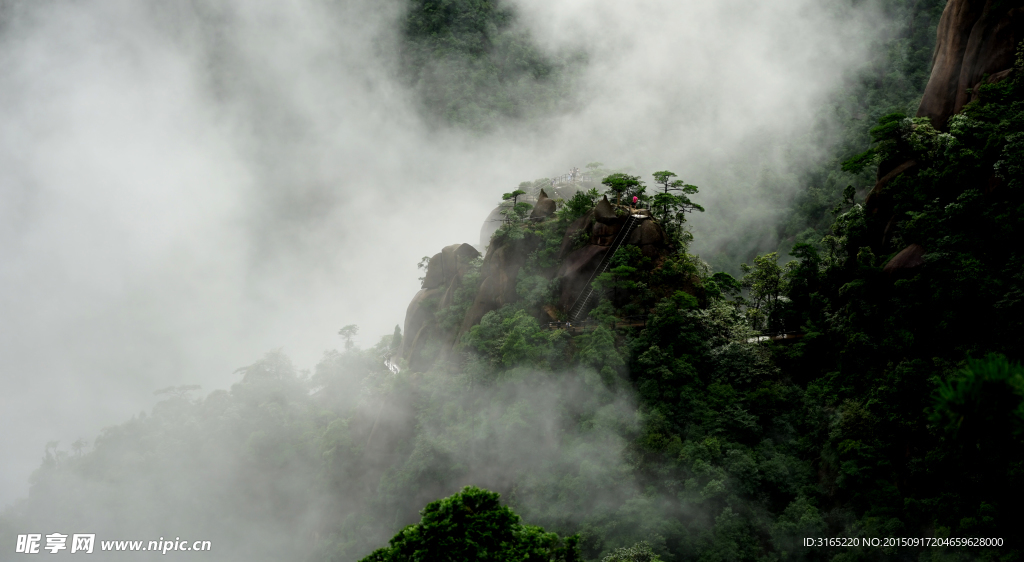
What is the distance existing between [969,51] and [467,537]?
2884 cm

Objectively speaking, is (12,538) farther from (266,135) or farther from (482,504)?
(266,135)

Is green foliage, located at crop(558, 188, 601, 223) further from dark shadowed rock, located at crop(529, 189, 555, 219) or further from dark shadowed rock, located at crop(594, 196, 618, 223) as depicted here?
dark shadowed rock, located at crop(529, 189, 555, 219)

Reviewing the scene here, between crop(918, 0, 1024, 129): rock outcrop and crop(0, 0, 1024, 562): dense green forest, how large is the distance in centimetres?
172

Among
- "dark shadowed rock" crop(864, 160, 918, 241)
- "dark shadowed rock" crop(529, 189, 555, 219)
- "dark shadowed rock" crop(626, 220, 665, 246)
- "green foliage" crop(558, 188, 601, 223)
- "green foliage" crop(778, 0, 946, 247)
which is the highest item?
"green foliage" crop(778, 0, 946, 247)

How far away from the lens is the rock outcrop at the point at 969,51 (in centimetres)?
2673

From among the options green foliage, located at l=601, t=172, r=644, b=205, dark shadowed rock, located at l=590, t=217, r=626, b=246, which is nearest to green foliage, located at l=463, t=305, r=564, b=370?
dark shadowed rock, located at l=590, t=217, r=626, b=246

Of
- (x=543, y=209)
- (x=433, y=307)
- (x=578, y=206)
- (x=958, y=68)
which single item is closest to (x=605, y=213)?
(x=578, y=206)

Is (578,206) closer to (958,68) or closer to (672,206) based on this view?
(672,206)

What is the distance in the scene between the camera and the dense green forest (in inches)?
843

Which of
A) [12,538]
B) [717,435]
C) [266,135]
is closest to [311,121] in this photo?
[266,135]

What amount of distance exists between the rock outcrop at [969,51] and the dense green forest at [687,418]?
172 cm

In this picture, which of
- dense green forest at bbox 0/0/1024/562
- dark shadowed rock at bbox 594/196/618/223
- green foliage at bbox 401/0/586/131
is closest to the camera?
dense green forest at bbox 0/0/1024/562

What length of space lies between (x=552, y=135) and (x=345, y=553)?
6263cm

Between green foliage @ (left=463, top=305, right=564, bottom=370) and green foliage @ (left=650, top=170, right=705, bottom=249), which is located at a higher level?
green foliage @ (left=650, top=170, right=705, bottom=249)
